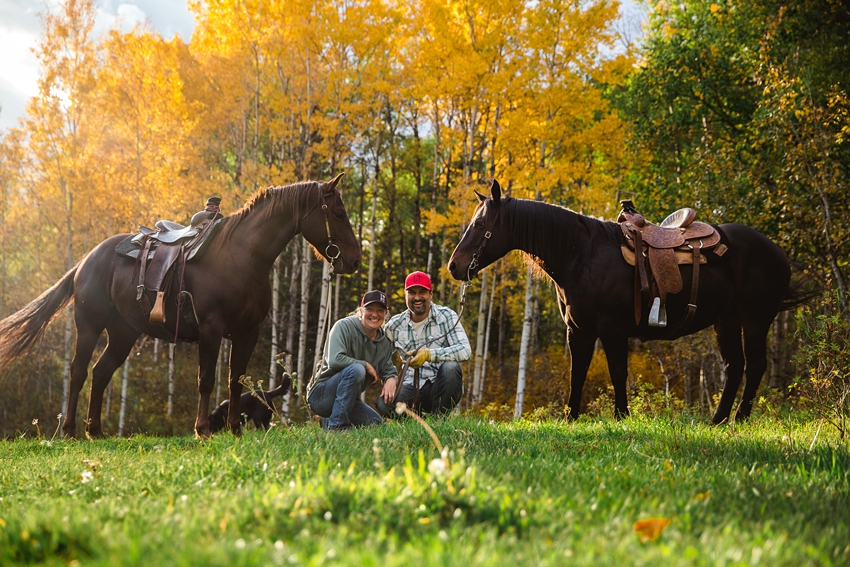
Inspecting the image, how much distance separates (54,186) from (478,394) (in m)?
12.1

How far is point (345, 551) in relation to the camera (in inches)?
63.2

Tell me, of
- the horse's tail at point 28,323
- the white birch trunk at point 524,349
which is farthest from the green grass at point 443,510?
the white birch trunk at point 524,349

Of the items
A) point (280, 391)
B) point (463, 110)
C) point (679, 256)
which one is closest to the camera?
point (679, 256)

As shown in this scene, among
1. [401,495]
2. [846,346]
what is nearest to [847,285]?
[846,346]

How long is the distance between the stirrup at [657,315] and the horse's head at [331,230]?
2.74m

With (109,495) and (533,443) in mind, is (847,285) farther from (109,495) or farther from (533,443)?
(109,495)

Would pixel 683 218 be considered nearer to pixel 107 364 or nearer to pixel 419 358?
pixel 419 358

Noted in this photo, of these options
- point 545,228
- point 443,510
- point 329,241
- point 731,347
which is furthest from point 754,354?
point 443,510

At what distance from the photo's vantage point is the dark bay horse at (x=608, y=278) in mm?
5598

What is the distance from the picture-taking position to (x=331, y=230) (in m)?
5.65

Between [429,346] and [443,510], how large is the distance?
4.07 metres

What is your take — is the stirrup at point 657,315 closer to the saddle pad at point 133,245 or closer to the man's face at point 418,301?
the man's face at point 418,301

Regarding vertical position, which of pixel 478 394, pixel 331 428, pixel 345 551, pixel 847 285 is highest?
pixel 847 285

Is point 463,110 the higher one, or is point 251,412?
point 463,110
